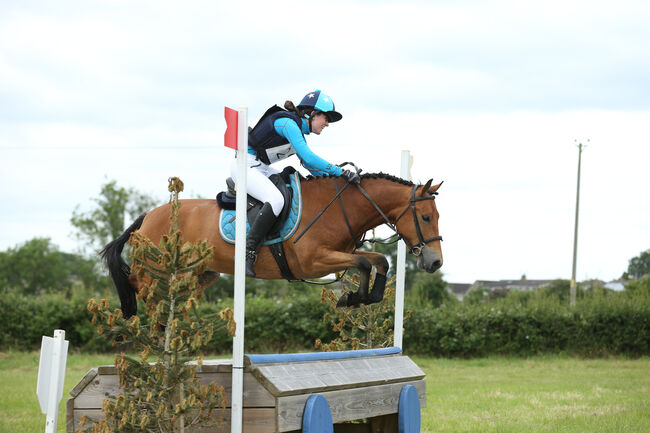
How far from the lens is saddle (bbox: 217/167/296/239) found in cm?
452

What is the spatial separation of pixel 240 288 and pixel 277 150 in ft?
4.44

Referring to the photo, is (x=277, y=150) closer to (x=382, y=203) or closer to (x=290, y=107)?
(x=290, y=107)

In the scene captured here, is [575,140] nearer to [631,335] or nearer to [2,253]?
[631,335]

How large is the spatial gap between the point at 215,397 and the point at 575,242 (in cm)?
2308

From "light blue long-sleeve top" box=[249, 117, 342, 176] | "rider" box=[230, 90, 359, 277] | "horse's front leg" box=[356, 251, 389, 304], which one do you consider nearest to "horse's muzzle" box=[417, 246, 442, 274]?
"horse's front leg" box=[356, 251, 389, 304]

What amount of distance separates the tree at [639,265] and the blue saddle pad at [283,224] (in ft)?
170

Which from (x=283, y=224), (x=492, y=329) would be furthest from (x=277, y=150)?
(x=492, y=329)

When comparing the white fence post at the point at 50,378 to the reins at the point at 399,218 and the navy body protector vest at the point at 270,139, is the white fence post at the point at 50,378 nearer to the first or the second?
the reins at the point at 399,218

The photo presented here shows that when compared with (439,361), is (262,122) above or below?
above

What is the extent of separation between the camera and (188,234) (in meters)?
4.76

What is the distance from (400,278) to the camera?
5.39m

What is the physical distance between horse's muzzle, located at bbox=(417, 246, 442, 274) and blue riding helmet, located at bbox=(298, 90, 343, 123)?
107cm

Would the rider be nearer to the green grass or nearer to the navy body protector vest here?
the navy body protector vest

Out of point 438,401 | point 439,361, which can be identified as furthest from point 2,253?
point 438,401
